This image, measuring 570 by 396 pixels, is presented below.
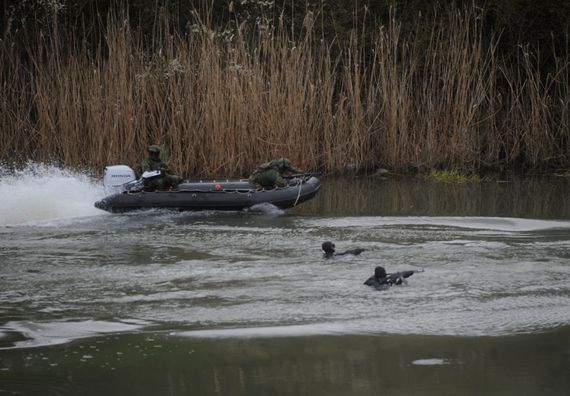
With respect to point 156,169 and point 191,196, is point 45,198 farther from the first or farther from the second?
point 191,196

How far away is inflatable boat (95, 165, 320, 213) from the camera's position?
42.3ft

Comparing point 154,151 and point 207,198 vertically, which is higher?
point 154,151

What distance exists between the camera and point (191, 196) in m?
13.0

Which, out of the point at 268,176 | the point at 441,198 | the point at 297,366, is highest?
the point at 268,176

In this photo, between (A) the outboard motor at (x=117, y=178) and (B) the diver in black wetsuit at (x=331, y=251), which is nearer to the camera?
(B) the diver in black wetsuit at (x=331, y=251)

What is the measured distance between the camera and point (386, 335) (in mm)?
6719

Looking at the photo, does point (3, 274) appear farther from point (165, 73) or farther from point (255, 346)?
point (165, 73)

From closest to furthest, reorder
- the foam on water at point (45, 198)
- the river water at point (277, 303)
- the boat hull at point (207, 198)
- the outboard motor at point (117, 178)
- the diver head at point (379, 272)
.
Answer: the river water at point (277, 303)
the diver head at point (379, 272)
the foam on water at point (45, 198)
the boat hull at point (207, 198)
the outboard motor at point (117, 178)

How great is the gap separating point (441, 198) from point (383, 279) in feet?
21.4

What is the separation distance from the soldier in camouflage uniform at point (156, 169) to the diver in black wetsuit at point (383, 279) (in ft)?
18.3

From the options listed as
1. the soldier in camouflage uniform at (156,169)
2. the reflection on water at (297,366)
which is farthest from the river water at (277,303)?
the soldier in camouflage uniform at (156,169)

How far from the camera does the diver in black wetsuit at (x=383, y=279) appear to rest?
791cm

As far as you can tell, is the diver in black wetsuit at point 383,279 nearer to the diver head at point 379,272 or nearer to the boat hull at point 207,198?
the diver head at point 379,272

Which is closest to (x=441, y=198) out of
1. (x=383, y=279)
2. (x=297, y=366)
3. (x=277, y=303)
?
(x=383, y=279)
